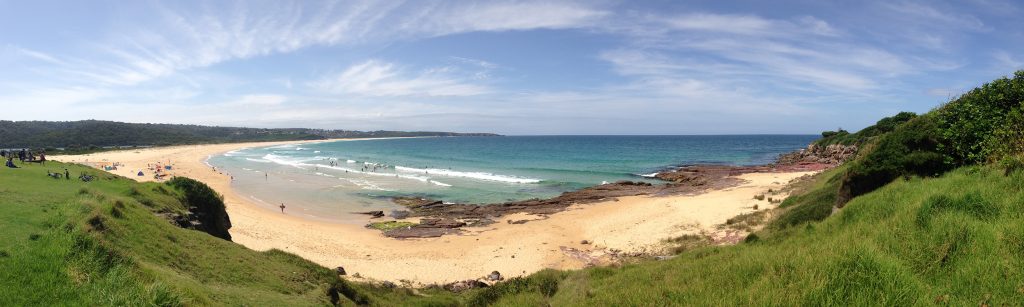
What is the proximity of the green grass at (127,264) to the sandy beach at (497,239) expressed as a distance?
21.5 ft

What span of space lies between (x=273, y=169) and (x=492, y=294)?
59479mm

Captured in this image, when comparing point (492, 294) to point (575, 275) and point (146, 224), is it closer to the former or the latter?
point (575, 275)

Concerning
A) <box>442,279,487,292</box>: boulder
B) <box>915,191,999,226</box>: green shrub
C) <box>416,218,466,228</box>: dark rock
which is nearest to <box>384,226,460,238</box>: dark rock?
<box>416,218,466,228</box>: dark rock

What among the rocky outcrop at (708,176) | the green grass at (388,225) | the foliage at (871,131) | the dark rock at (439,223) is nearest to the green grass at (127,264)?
the green grass at (388,225)

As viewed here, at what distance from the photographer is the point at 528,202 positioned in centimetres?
3356

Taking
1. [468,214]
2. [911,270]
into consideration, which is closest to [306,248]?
[468,214]

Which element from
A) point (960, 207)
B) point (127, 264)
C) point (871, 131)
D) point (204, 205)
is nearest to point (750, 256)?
point (960, 207)

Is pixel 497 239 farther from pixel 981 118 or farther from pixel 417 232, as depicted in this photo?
pixel 981 118

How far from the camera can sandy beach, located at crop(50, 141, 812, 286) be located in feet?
60.9

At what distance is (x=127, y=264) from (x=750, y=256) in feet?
30.2

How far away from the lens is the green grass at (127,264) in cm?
601

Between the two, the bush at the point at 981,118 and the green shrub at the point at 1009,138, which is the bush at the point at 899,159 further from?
the green shrub at the point at 1009,138

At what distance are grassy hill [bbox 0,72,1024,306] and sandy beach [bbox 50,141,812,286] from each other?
623cm

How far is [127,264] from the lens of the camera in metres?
7.05
